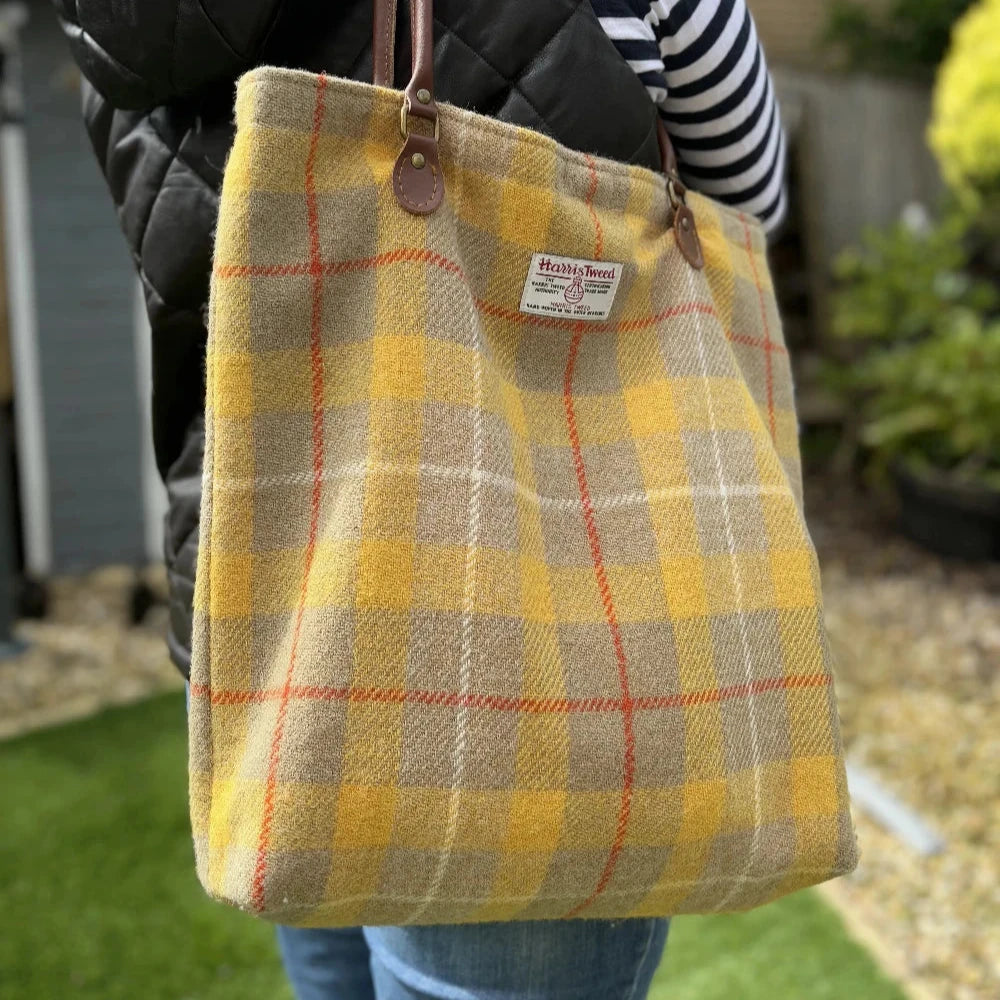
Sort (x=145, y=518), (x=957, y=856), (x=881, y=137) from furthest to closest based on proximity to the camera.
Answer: (x=881, y=137) → (x=145, y=518) → (x=957, y=856)

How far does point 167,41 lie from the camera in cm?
73

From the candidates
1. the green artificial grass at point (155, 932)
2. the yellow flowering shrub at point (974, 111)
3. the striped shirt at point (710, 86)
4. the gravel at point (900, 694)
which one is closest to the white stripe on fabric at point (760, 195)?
the striped shirt at point (710, 86)

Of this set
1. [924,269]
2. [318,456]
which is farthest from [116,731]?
[924,269]

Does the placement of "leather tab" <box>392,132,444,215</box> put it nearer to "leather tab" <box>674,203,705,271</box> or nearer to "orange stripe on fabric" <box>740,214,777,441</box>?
"leather tab" <box>674,203,705,271</box>

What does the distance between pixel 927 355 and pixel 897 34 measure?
2.58 meters

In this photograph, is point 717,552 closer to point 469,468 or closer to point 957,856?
point 469,468

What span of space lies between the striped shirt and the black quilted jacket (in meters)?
0.04

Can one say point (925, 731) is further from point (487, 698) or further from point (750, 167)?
point (487, 698)

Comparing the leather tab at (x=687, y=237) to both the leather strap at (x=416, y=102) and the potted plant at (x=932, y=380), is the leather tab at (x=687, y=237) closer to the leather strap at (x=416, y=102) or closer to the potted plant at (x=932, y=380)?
the leather strap at (x=416, y=102)

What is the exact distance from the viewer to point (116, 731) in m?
3.03

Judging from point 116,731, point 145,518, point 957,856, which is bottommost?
point 145,518

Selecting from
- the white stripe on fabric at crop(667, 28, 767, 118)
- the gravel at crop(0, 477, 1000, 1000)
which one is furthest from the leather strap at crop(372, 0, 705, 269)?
the gravel at crop(0, 477, 1000, 1000)

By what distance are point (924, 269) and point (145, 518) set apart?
3604 millimetres

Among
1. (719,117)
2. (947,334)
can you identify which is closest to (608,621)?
(719,117)
